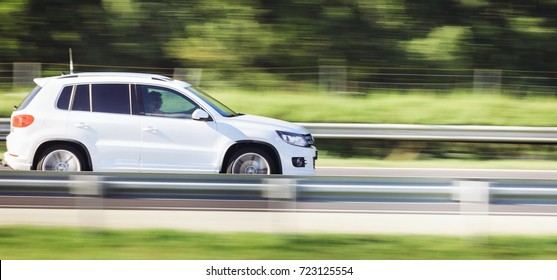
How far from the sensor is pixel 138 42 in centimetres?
2281

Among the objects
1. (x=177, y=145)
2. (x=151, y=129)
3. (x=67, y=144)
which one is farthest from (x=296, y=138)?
(x=67, y=144)

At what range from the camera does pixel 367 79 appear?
20375 mm

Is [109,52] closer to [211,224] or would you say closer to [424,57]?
[424,57]

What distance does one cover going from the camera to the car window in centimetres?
1020

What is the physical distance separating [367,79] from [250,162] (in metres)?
10.7

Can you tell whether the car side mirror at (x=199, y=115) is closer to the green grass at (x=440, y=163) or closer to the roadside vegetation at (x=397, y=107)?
the green grass at (x=440, y=163)

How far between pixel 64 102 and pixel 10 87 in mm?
10244

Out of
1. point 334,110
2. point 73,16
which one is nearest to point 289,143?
point 334,110

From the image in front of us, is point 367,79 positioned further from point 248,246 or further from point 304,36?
point 248,246

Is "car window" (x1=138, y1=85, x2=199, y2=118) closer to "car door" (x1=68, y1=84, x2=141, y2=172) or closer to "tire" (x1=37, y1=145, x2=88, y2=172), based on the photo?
"car door" (x1=68, y1=84, x2=141, y2=172)

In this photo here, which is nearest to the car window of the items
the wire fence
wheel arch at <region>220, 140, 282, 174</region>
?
wheel arch at <region>220, 140, 282, 174</region>

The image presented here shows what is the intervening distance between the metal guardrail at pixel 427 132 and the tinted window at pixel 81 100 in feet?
18.8

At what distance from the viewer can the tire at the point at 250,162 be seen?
10.1 metres

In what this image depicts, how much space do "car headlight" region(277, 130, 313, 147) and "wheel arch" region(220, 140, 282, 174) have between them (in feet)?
0.66
